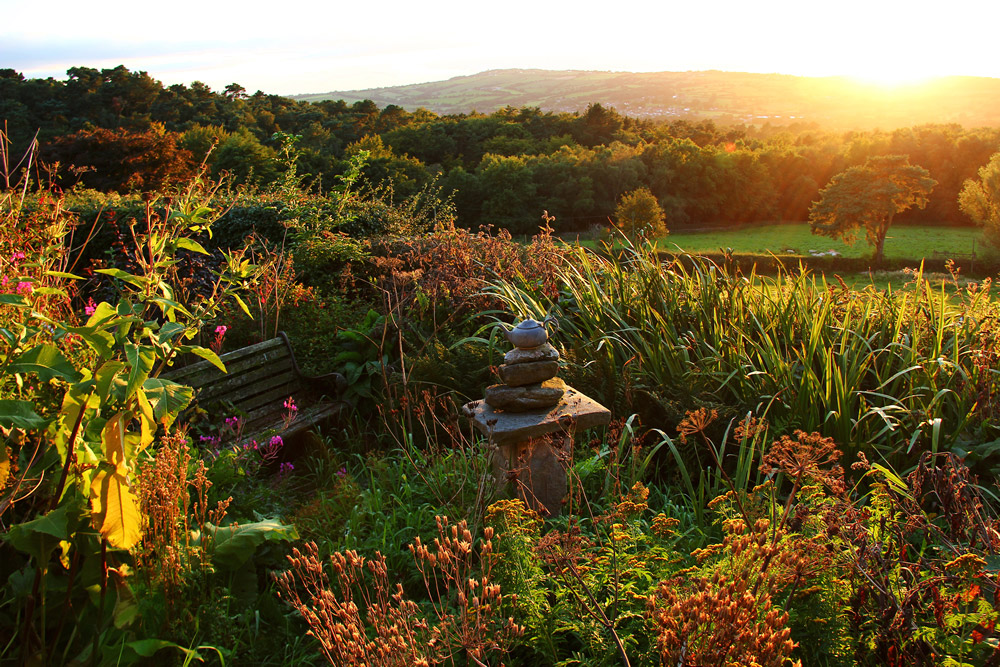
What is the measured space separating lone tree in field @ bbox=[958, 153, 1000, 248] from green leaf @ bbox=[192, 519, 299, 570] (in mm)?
37805

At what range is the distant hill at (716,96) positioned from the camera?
73500 mm

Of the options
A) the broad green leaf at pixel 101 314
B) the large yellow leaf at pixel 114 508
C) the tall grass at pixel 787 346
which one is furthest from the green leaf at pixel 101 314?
the tall grass at pixel 787 346

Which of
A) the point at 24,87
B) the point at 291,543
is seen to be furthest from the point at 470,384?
the point at 24,87

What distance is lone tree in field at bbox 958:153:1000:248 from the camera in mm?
30487

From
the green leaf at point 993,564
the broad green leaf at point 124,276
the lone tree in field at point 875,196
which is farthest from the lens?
the lone tree in field at point 875,196

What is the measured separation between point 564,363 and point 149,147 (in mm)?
26269

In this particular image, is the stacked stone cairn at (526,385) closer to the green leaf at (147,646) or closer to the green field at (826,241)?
the green leaf at (147,646)

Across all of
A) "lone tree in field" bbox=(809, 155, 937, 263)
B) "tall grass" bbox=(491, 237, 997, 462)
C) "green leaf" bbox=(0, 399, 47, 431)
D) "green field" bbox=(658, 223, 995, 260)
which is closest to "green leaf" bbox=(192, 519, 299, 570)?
"green leaf" bbox=(0, 399, 47, 431)

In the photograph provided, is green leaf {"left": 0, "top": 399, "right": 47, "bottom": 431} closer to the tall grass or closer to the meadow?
the meadow

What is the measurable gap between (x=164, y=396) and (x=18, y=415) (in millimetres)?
334

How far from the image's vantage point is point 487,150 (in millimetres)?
43469

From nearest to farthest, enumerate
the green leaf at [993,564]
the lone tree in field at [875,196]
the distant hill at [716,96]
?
the green leaf at [993,564]
the lone tree in field at [875,196]
the distant hill at [716,96]

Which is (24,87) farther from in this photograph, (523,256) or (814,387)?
(814,387)

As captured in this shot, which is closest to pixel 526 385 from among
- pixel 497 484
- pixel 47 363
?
pixel 497 484
